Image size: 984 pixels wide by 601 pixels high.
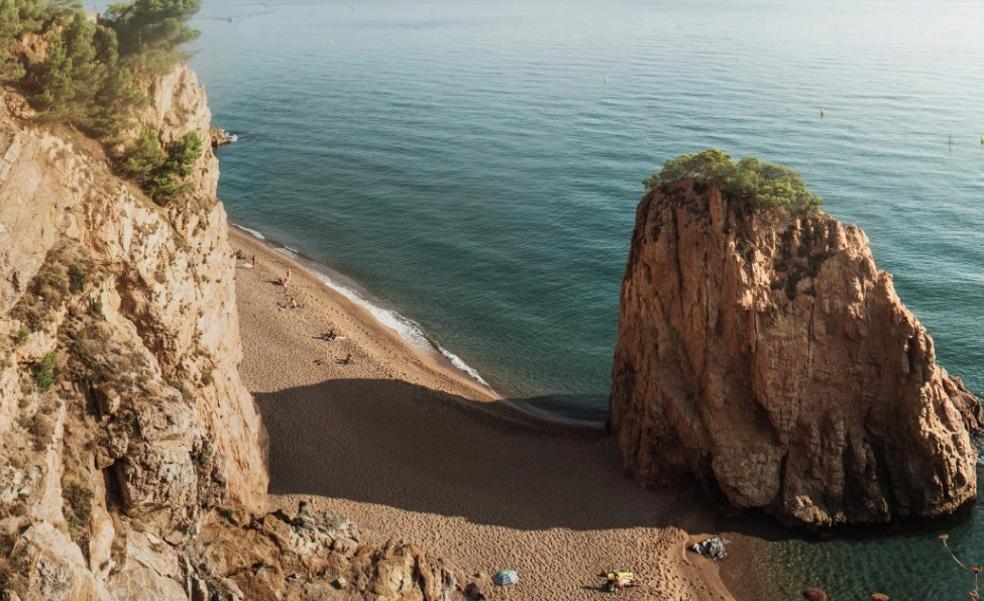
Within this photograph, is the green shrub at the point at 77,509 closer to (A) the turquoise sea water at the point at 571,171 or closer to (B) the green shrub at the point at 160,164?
(B) the green shrub at the point at 160,164

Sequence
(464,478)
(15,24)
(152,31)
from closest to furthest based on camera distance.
A: (15,24)
(152,31)
(464,478)

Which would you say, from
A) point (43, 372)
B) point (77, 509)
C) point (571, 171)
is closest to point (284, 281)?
point (571, 171)

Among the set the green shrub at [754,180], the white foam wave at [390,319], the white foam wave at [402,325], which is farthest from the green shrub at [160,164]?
→ the white foam wave at [390,319]

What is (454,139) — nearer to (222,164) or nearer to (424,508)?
(222,164)

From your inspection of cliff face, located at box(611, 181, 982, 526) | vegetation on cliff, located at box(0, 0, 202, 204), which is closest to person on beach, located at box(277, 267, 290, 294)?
vegetation on cliff, located at box(0, 0, 202, 204)

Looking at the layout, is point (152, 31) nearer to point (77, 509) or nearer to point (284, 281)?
point (77, 509)

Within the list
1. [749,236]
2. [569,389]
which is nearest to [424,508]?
[569,389]

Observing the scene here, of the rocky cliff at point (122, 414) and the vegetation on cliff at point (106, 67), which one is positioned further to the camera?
the vegetation on cliff at point (106, 67)
